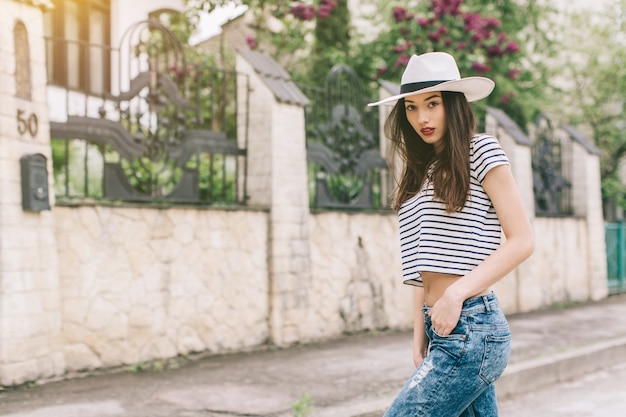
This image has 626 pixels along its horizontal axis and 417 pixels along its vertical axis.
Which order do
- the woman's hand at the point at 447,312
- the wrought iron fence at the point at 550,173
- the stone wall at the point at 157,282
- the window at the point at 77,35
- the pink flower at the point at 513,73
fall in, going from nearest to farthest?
1. the woman's hand at the point at 447,312
2. the stone wall at the point at 157,282
3. the window at the point at 77,35
4. the pink flower at the point at 513,73
5. the wrought iron fence at the point at 550,173

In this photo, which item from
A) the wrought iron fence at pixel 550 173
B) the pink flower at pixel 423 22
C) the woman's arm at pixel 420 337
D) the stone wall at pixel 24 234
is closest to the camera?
the woman's arm at pixel 420 337

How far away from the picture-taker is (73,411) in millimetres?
5109

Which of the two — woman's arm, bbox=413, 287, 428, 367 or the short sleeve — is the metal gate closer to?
woman's arm, bbox=413, 287, 428, 367

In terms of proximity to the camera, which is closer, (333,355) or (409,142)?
(409,142)

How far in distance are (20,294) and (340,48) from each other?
28.3 ft

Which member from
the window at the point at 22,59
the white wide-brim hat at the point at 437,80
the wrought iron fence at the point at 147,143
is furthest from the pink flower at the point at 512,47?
the white wide-brim hat at the point at 437,80

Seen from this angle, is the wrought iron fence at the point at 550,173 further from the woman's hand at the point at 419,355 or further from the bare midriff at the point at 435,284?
the bare midriff at the point at 435,284

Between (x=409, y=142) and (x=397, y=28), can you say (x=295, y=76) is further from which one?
(x=409, y=142)

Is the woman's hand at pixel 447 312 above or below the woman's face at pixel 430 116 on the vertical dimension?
below

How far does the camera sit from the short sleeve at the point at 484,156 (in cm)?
242

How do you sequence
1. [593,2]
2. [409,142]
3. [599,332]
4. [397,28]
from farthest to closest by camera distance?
[593,2] < [397,28] < [599,332] < [409,142]

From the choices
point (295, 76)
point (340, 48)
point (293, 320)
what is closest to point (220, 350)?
point (293, 320)

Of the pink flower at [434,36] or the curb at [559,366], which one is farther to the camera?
the pink flower at [434,36]

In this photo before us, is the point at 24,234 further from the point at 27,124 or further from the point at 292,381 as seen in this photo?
the point at 292,381
